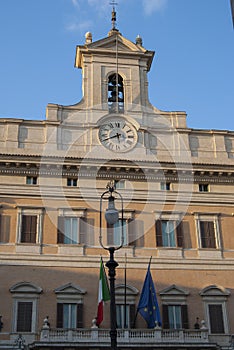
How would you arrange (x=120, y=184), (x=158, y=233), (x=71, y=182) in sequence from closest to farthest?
(x=158, y=233) < (x=71, y=182) < (x=120, y=184)

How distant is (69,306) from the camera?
2823cm

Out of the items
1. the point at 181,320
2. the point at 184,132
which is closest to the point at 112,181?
the point at 184,132

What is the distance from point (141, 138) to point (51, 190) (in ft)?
18.3

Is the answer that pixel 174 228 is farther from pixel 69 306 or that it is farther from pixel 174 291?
pixel 69 306

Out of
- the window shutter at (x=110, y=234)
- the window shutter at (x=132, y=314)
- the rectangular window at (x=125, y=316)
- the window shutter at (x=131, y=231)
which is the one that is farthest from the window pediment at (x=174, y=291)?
the window shutter at (x=110, y=234)

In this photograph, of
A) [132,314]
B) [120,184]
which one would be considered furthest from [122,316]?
[120,184]

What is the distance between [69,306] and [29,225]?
14.4ft

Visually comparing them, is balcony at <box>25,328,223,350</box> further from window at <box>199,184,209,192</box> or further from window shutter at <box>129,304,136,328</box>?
window at <box>199,184,209,192</box>

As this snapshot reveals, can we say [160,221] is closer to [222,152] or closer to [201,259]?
[201,259]

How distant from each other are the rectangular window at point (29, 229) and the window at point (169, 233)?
6018mm

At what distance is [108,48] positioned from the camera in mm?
A: 34812

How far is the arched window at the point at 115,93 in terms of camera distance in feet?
109

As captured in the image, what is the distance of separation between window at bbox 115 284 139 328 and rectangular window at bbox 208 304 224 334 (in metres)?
3.68

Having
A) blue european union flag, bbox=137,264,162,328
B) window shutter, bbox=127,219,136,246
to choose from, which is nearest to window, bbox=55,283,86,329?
blue european union flag, bbox=137,264,162,328
